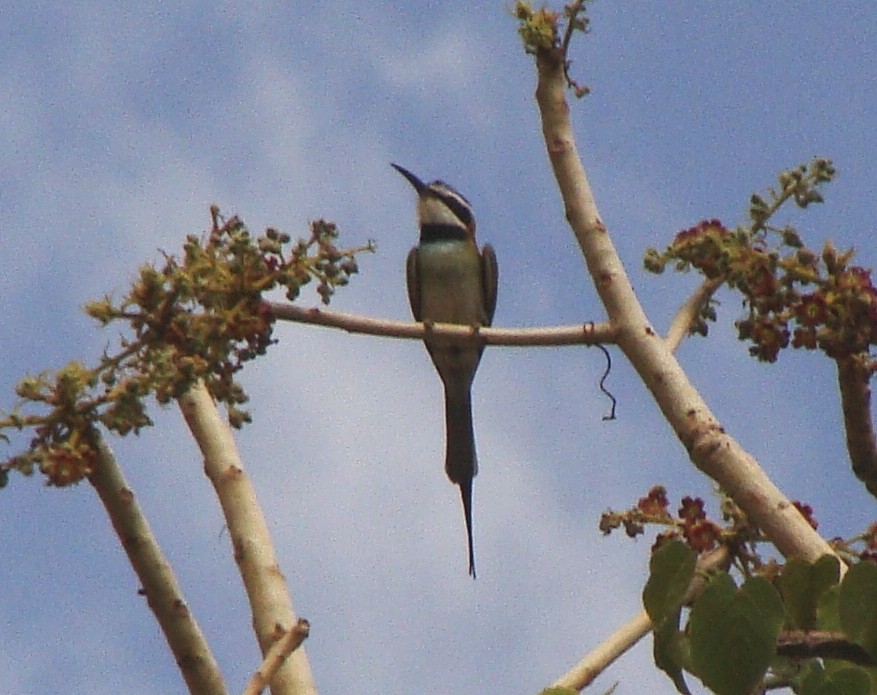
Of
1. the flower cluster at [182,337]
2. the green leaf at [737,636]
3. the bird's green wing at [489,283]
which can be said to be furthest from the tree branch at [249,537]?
the bird's green wing at [489,283]

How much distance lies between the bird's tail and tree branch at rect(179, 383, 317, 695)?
115cm

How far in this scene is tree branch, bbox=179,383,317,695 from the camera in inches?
117

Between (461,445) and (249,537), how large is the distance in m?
2.22

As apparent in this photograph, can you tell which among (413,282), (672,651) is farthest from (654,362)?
(413,282)

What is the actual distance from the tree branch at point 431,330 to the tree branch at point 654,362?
0.19ft

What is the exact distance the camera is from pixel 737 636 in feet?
5.29

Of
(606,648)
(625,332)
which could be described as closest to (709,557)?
(606,648)

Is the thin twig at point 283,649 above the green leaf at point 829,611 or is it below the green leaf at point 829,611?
above

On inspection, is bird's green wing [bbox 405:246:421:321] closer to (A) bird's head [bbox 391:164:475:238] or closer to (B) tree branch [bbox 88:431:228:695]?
(A) bird's head [bbox 391:164:475:238]

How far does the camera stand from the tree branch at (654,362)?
259 centimetres

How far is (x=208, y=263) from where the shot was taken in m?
2.85

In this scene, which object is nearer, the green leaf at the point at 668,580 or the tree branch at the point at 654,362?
the green leaf at the point at 668,580

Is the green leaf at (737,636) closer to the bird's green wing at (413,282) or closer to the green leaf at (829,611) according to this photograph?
the green leaf at (829,611)

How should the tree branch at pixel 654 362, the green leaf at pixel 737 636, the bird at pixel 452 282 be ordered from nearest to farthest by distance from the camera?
the green leaf at pixel 737 636 < the tree branch at pixel 654 362 < the bird at pixel 452 282
